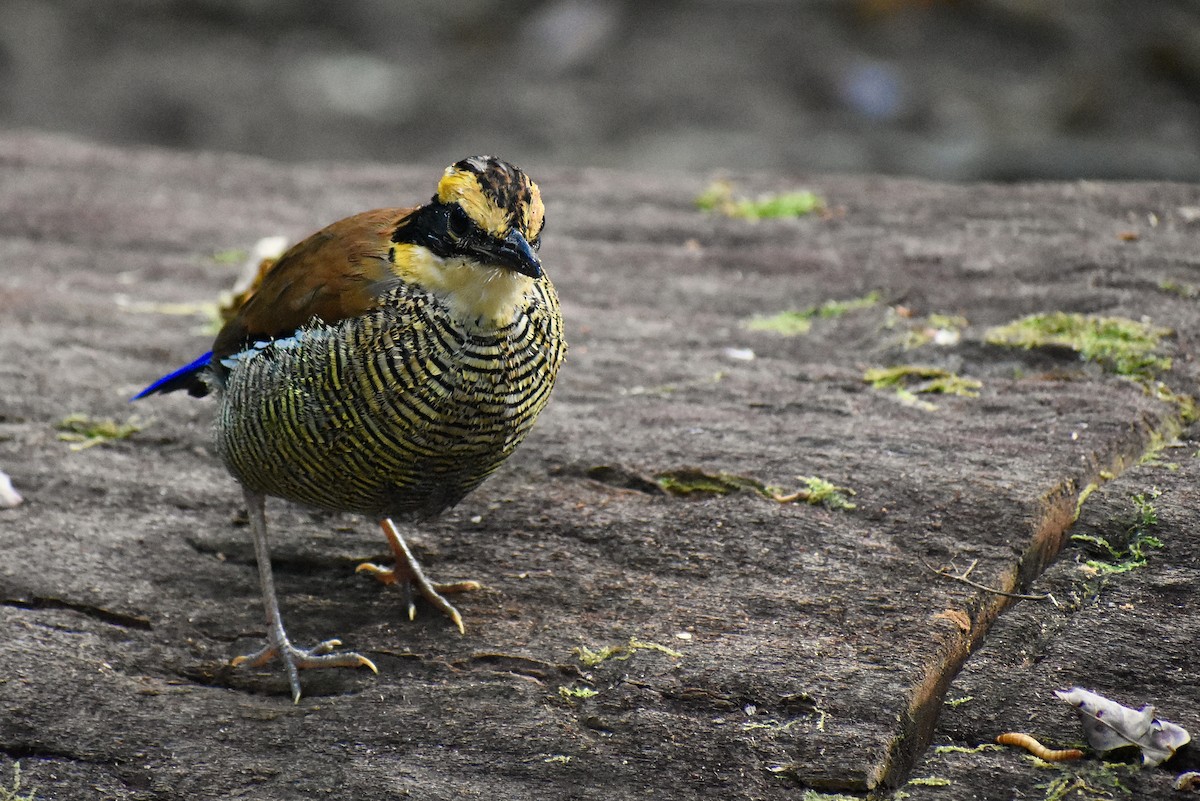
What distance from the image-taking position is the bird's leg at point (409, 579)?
3.96 meters

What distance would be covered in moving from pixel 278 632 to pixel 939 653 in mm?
1789

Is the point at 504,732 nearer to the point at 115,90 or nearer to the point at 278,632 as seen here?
the point at 278,632

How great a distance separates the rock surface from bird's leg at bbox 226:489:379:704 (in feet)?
0.14

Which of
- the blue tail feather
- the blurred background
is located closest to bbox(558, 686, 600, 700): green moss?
the blue tail feather

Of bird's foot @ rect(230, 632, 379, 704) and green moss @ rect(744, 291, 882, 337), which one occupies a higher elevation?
green moss @ rect(744, 291, 882, 337)

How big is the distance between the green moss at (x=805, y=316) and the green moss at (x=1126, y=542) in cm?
192

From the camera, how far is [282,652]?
379cm

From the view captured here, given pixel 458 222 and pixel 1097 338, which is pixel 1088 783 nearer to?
pixel 458 222

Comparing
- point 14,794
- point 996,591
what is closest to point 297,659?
point 14,794

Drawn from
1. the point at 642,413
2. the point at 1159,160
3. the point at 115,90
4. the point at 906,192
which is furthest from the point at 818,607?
the point at 115,90

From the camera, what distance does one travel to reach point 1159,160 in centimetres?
1077

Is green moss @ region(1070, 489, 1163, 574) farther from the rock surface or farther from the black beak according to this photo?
the black beak

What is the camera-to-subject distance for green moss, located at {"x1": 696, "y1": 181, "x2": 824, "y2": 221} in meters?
6.99

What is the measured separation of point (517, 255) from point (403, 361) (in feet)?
1.38
